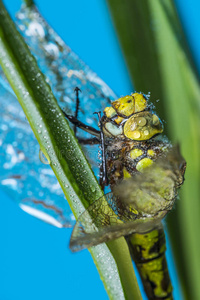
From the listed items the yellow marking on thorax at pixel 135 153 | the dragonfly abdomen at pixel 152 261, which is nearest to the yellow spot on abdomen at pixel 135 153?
the yellow marking on thorax at pixel 135 153

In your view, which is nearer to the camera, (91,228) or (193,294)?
(91,228)

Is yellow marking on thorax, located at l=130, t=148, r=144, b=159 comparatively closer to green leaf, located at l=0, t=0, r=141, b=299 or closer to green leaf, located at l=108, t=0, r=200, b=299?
green leaf, located at l=108, t=0, r=200, b=299

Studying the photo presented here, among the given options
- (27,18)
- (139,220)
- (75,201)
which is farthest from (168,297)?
(27,18)

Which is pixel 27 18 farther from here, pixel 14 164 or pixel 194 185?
pixel 194 185

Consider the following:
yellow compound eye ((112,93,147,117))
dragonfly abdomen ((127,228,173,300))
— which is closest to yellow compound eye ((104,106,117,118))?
yellow compound eye ((112,93,147,117))

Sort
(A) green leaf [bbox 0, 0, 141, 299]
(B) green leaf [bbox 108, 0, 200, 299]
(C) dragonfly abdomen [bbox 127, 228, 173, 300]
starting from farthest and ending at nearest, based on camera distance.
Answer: (B) green leaf [bbox 108, 0, 200, 299] → (C) dragonfly abdomen [bbox 127, 228, 173, 300] → (A) green leaf [bbox 0, 0, 141, 299]
